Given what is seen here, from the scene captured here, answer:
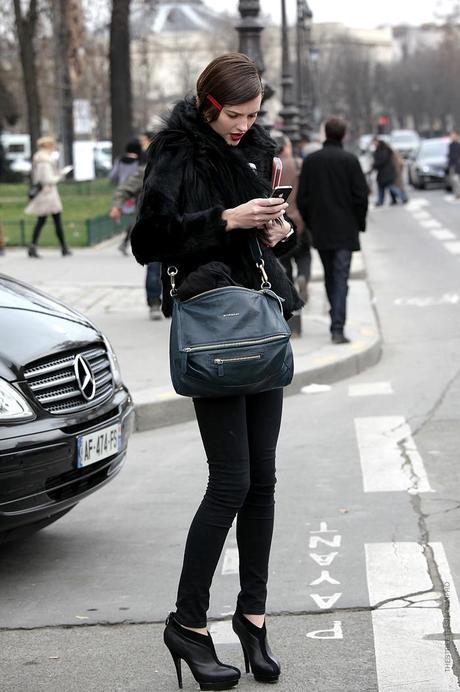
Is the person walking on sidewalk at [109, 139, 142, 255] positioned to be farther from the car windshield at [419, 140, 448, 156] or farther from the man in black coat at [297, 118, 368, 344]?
the car windshield at [419, 140, 448, 156]

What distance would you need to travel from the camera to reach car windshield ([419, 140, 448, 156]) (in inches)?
1677

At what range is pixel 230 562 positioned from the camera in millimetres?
5449

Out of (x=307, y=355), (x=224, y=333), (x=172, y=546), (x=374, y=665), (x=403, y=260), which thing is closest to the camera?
(x=224, y=333)

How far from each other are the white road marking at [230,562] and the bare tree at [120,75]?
32016 mm

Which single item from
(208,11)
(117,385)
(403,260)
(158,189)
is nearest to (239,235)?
(158,189)

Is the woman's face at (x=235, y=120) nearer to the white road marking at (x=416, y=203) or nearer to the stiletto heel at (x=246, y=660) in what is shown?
the stiletto heel at (x=246, y=660)

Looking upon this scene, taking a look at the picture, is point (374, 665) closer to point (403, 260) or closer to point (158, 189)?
point (158, 189)

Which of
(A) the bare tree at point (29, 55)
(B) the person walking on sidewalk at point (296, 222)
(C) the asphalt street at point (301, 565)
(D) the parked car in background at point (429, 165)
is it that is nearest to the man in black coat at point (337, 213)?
(B) the person walking on sidewalk at point (296, 222)

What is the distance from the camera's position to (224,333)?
12.5ft

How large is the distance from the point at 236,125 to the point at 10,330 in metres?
1.74

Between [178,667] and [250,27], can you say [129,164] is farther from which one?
[178,667]

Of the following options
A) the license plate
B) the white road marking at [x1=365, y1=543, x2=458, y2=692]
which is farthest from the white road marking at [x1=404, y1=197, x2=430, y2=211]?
the white road marking at [x1=365, y1=543, x2=458, y2=692]

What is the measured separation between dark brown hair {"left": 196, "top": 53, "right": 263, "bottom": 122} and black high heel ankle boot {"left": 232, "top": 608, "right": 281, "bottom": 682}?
4.87 feet

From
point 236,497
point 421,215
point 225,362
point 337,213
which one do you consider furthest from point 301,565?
point 421,215
